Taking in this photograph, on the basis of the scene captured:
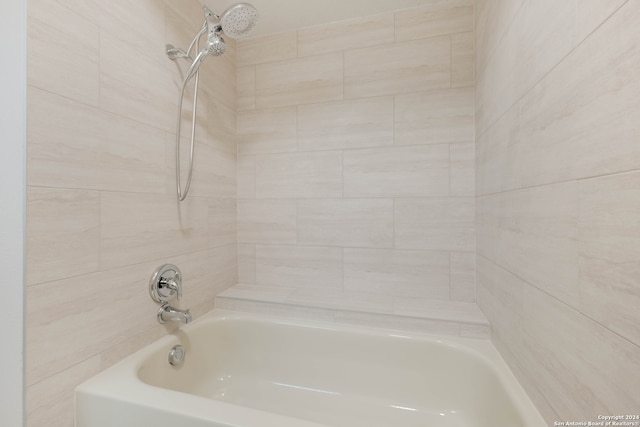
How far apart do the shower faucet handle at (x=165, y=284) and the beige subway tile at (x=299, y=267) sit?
55cm

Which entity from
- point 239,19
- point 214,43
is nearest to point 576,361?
point 239,19

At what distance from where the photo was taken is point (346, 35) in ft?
5.07

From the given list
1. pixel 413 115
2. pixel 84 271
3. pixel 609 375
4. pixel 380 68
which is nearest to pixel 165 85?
pixel 84 271

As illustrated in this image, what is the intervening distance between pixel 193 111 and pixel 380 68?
1016mm

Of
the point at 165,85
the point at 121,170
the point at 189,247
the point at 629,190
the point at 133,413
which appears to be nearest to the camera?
the point at 629,190

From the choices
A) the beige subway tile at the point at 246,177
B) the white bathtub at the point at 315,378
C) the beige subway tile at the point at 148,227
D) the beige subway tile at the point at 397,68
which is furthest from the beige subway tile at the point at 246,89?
the white bathtub at the point at 315,378

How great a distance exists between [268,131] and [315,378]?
140 centimetres

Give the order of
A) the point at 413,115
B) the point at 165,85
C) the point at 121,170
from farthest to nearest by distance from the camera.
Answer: the point at 413,115 < the point at 165,85 < the point at 121,170

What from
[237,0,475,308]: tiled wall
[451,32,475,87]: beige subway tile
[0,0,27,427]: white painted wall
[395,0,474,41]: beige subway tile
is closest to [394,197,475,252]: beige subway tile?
[237,0,475,308]: tiled wall

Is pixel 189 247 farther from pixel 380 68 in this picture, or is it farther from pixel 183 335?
pixel 380 68

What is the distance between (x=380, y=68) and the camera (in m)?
1.50

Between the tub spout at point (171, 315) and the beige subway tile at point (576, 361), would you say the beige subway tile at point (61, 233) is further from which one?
the beige subway tile at point (576, 361)

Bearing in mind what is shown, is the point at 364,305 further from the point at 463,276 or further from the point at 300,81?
the point at 300,81

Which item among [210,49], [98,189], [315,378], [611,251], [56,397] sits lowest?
[315,378]
